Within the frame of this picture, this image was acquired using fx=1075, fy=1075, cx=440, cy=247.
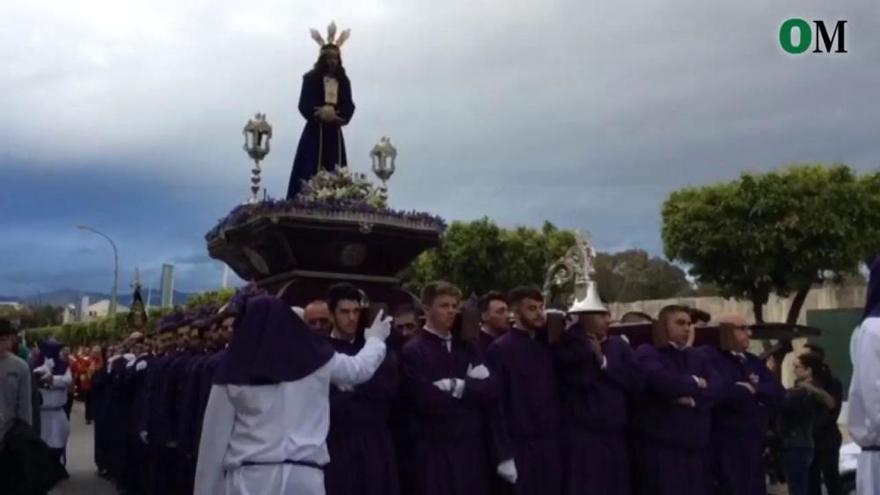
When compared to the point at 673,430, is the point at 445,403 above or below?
above

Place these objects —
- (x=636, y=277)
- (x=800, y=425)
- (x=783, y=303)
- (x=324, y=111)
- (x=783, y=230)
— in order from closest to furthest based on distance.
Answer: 1. (x=800, y=425)
2. (x=324, y=111)
3. (x=783, y=230)
4. (x=783, y=303)
5. (x=636, y=277)

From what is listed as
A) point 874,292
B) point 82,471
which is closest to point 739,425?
point 874,292

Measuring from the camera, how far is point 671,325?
8.13 m

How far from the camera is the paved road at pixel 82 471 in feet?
44.4

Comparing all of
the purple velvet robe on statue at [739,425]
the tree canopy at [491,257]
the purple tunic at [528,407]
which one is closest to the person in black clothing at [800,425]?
the purple velvet robe on statue at [739,425]

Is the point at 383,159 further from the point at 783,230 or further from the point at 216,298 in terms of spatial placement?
the point at 216,298

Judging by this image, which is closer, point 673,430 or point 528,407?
point 528,407

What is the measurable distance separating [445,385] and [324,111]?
6.00m

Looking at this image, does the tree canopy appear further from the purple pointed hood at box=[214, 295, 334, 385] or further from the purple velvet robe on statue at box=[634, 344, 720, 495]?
the purple pointed hood at box=[214, 295, 334, 385]

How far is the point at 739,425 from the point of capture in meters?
8.42

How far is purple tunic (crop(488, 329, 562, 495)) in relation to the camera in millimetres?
7598

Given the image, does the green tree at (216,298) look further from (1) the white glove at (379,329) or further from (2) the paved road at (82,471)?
(1) the white glove at (379,329)

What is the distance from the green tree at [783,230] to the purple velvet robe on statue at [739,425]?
17.4 m

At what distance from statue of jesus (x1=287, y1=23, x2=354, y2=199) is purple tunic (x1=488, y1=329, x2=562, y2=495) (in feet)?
17.1
